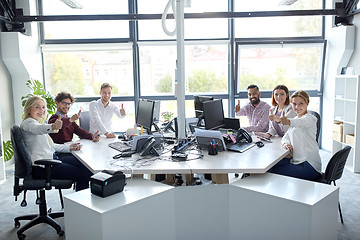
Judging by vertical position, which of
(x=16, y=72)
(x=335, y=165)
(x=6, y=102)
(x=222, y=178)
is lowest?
(x=222, y=178)

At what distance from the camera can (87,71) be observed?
688 cm

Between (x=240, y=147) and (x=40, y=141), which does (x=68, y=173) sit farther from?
(x=240, y=147)

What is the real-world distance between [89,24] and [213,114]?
3999 millimetres

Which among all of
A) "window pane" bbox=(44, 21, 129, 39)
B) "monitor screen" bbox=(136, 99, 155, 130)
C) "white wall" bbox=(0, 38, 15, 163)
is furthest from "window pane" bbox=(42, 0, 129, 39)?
"monitor screen" bbox=(136, 99, 155, 130)

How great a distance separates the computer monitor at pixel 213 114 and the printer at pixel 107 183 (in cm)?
145

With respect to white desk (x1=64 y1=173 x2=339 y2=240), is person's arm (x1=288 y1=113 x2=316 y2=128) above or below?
above

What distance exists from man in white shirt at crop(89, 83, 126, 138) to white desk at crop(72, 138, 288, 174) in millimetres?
1060

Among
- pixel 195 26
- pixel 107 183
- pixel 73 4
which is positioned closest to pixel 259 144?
pixel 107 183

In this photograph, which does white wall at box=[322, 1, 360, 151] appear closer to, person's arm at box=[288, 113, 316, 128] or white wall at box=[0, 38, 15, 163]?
person's arm at box=[288, 113, 316, 128]

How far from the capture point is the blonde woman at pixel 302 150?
3.31m

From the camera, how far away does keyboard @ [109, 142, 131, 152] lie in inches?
142

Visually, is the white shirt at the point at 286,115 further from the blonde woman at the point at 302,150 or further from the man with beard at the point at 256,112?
the blonde woman at the point at 302,150

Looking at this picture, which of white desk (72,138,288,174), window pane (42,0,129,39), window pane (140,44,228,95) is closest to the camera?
white desk (72,138,288,174)

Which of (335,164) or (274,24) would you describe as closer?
(335,164)
